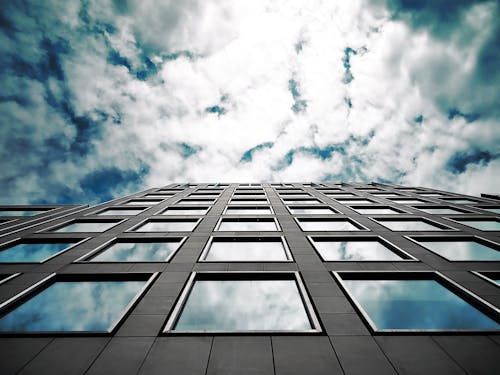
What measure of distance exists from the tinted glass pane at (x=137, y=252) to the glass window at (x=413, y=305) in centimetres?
961

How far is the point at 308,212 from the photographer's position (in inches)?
803

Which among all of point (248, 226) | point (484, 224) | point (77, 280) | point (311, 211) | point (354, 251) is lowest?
point (484, 224)

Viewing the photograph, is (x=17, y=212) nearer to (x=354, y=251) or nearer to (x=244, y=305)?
(x=244, y=305)

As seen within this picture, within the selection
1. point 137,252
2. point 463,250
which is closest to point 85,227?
point 137,252

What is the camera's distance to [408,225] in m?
17.3

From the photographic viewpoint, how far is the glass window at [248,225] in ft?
54.5

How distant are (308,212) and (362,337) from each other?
13.7 m

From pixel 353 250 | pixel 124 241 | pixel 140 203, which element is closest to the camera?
pixel 353 250

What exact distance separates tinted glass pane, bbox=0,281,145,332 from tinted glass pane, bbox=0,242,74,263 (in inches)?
131

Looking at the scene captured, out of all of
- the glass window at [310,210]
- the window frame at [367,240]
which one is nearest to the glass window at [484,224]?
the window frame at [367,240]

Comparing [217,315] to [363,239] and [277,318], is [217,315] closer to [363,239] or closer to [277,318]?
[277,318]

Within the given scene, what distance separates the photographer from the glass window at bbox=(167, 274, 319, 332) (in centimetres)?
759

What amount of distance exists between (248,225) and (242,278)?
7.06 m

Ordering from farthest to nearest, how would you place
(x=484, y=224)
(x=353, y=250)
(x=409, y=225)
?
(x=484, y=224) → (x=409, y=225) → (x=353, y=250)
